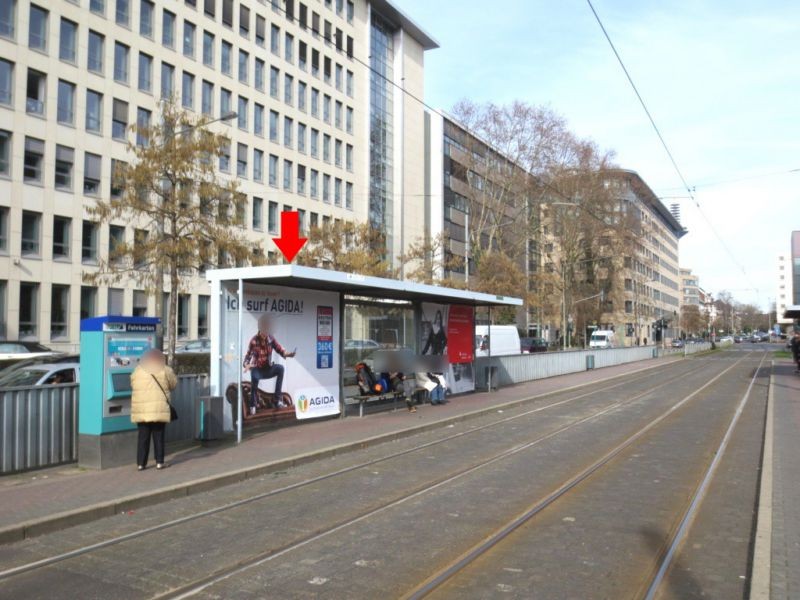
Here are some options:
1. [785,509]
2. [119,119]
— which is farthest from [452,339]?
[119,119]

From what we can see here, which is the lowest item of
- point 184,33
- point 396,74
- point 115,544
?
point 115,544

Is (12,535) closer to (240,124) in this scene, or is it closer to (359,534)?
(359,534)

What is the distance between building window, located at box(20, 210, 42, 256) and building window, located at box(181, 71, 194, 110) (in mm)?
11457

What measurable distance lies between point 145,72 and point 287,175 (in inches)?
499

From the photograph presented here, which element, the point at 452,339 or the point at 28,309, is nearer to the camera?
the point at 452,339

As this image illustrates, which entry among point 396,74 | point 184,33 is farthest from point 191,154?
point 396,74

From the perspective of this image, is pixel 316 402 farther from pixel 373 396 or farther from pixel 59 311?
pixel 59 311

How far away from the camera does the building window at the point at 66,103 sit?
3525 centimetres

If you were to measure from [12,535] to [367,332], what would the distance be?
35.3 ft

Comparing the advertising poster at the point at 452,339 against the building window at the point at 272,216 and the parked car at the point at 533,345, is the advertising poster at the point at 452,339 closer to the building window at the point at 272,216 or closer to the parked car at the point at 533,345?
the building window at the point at 272,216

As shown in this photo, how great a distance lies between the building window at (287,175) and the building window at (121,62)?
13365mm

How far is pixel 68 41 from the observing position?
117 feet

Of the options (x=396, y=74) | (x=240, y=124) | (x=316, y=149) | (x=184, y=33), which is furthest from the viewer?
(x=396, y=74)

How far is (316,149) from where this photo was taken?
52750 millimetres
